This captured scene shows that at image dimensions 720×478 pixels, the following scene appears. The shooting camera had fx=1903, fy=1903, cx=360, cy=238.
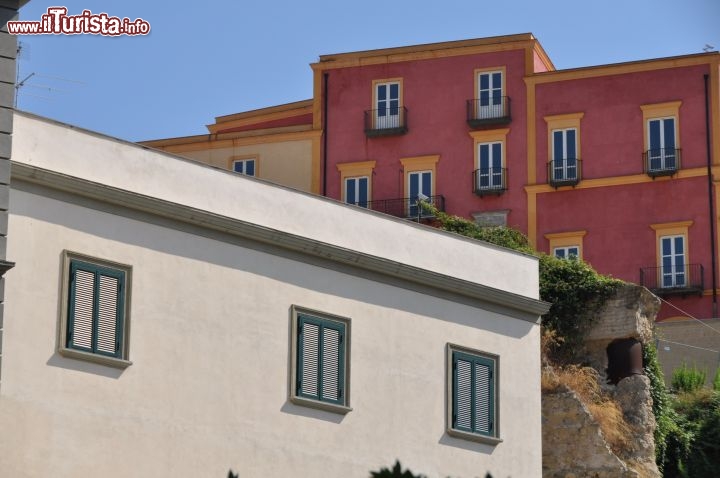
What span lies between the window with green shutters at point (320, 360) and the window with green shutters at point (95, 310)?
3417 millimetres

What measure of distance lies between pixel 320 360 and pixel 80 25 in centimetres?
3002

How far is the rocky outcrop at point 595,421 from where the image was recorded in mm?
38562

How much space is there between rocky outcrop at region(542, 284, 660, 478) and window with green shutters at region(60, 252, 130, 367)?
12.5 meters

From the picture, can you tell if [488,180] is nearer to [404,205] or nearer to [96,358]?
[404,205]

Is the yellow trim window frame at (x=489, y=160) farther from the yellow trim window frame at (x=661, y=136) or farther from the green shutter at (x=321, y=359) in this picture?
the green shutter at (x=321, y=359)

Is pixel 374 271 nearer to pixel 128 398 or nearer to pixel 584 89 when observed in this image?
pixel 128 398

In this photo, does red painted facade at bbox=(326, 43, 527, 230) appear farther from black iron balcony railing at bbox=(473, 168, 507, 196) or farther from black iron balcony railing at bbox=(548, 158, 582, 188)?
black iron balcony railing at bbox=(548, 158, 582, 188)

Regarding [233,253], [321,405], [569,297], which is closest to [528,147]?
[569,297]

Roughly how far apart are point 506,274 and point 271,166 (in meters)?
34.2

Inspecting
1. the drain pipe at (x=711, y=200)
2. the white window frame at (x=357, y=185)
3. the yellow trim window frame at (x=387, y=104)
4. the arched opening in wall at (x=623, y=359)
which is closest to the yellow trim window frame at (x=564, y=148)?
the drain pipe at (x=711, y=200)

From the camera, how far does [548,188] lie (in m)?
66.0

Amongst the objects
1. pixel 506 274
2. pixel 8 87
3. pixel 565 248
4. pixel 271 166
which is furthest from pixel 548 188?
pixel 8 87

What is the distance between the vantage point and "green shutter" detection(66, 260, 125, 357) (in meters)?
28.4

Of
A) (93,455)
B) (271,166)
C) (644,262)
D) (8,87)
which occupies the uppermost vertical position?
(271,166)
